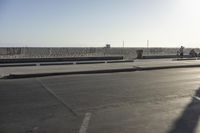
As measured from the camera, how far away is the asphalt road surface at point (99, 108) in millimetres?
7645

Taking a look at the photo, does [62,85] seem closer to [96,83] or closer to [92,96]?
[96,83]

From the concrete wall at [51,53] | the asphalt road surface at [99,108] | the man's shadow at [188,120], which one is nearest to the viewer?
the man's shadow at [188,120]

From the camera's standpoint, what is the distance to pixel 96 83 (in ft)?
49.8

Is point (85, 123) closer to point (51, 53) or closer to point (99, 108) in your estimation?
point (99, 108)

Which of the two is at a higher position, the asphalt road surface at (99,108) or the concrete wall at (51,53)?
the concrete wall at (51,53)

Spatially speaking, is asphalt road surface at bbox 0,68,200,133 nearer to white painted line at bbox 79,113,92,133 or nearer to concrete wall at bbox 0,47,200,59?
white painted line at bbox 79,113,92,133

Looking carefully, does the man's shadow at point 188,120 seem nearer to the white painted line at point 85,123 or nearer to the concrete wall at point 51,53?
the white painted line at point 85,123

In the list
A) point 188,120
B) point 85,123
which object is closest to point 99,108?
point 85,123

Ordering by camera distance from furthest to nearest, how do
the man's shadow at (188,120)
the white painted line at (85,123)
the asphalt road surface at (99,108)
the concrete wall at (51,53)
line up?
the concrete wall at (51,53), the asphalt road surface at (99,108), the man's shadow at (188,120), the white painted line at (85,123)

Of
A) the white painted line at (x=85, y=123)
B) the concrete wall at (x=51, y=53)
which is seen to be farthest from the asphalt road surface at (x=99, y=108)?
the concrete wall at (x=51, y=53)

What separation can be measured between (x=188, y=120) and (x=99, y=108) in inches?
96.6

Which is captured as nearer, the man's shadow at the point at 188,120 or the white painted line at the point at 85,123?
the white painted line at the point at 85,123

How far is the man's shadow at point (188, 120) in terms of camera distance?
7.49 metres

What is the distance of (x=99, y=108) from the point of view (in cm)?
966
